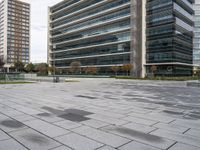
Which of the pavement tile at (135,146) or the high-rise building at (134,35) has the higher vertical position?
the high-rise building at (134,35)

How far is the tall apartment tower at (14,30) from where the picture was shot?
5039 inches

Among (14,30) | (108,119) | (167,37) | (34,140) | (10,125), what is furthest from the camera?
(14,30)

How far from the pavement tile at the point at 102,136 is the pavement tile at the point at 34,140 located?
3.23ft

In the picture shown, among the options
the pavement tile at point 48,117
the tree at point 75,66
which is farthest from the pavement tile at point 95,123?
the tree at point 75,66

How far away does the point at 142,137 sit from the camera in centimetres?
495

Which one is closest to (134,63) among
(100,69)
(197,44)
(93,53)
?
(100,69)

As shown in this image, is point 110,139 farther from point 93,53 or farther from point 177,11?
point 93,53

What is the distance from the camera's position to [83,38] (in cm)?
7788

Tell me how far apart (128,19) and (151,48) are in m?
13.2

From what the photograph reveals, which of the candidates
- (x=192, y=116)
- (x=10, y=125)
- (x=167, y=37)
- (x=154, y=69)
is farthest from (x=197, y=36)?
(x=10, y=125)

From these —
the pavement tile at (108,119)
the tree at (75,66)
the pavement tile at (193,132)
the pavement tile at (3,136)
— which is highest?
the tree at (75,66)

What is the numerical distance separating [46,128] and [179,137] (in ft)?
12.8

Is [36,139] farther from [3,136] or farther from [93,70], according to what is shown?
[93,70]

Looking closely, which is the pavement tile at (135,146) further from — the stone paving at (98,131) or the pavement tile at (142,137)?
the pavement tile at (142,137)
